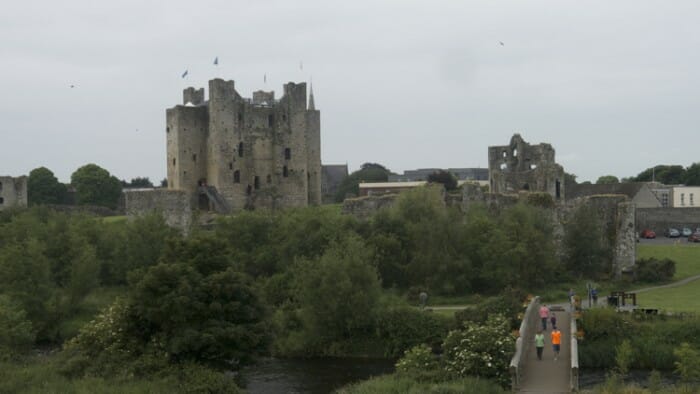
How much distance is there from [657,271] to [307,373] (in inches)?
1015

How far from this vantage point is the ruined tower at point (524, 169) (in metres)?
70.0

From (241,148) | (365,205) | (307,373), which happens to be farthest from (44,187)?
(307,373)

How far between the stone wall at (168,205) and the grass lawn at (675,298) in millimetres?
33148

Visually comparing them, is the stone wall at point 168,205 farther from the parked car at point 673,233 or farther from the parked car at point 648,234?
the parked car at point 673,233

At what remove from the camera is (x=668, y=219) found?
79.0m

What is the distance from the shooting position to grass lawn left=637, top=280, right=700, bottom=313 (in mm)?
Result: 44469

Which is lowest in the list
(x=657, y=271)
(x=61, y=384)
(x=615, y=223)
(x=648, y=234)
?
(x=61, y=384)

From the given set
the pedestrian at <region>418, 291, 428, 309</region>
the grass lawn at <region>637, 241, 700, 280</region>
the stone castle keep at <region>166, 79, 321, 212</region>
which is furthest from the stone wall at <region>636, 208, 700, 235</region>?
the pedestrian at <region>418, 291, 428, 309</region>

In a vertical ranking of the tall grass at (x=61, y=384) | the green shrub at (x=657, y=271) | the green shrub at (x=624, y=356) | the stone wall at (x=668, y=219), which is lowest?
the green shrub at (x=624, y=356)

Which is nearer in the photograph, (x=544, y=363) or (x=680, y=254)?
(x=544, y=363)

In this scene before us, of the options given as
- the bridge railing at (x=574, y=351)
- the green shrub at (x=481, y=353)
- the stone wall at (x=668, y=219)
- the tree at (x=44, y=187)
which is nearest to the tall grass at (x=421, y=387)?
the green shrub at (x=481, y=353)

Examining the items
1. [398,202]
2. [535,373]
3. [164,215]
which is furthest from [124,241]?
[535,373]

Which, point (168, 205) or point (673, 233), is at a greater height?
point (168, 205)

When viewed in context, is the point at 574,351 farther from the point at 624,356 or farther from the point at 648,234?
the point at 648,234
